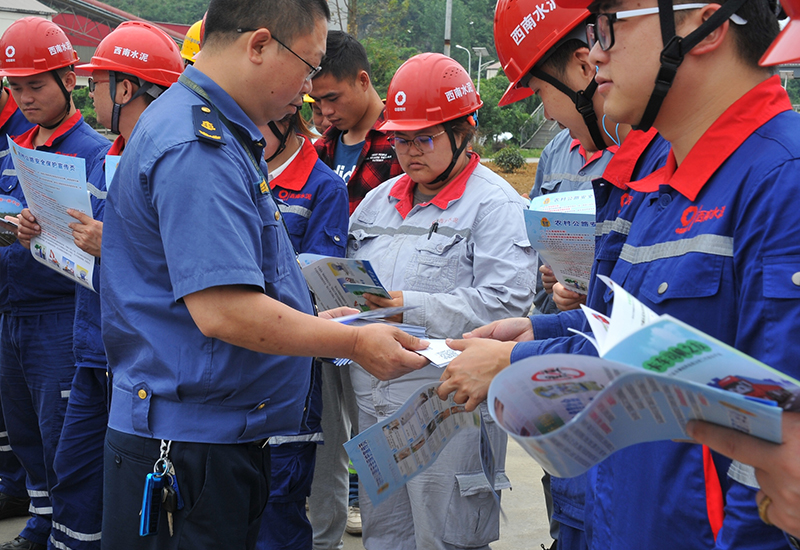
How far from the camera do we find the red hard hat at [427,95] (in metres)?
3.08

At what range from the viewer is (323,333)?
1.93m

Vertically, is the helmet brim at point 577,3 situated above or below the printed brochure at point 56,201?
above

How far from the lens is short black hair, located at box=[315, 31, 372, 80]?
4.03m

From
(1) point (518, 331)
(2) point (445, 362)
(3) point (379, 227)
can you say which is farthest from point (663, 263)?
(3) point (379, 227)

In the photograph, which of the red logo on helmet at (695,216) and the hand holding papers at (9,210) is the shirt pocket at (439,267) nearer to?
the red logo on helmet at (695,216)

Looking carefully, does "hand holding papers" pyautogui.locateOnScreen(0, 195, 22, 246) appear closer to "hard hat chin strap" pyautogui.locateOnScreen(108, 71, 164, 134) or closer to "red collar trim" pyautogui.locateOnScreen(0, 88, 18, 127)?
"hard hat chin strap" pyautogui.locateOnScreen(108, 71, 164, 134)

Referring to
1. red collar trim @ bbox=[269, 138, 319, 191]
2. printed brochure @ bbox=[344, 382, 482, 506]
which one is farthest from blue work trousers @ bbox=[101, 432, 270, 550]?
red collar trim @ bbox=[269, 138, 319, 191]

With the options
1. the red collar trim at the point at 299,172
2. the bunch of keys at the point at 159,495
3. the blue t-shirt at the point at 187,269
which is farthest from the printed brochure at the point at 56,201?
the bunch of keys at the point at 159,495

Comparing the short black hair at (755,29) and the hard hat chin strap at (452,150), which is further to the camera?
the hard hat chin strap at (452,150)

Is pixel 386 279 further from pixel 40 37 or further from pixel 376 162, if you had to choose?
pixel 40 37

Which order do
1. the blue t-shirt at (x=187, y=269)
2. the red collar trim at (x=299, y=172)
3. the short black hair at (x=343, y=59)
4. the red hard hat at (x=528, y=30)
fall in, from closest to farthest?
the blue t-shirt at (x=187, y=269), the red hard hat at (x=528, y=30), the red collar trim at (x=299, y=172), the short black hair at (x=343, y=59)

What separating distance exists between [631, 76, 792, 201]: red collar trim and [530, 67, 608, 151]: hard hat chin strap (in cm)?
90

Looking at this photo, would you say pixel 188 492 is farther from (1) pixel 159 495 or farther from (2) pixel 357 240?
(2) pixel 357 240

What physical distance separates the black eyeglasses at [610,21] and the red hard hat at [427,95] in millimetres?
1492
